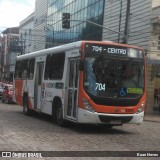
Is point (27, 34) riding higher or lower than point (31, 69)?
Answer: higher

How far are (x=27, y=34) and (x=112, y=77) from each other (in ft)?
215

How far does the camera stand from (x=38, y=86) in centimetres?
2009

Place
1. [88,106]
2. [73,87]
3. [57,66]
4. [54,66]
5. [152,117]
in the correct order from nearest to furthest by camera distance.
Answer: [88,106] < [73,87] < [57,66] < [54,66] < [152,117]

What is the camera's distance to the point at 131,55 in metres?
15.8

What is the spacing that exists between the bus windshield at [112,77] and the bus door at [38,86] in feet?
16.2

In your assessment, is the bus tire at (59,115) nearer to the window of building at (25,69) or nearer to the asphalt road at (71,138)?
the asphalt road at (71,138)

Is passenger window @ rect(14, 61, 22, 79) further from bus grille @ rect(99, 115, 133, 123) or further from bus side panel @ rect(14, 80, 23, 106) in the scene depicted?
bus grille @ rect(99, 115, 133, 123)

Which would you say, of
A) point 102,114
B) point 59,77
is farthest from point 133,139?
point 59,77

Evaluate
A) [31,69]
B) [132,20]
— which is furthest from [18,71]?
[132,20]

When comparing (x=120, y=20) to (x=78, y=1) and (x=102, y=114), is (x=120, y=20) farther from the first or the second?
(x=102, y=114)

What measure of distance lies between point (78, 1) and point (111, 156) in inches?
1731

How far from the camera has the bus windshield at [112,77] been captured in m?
15.0

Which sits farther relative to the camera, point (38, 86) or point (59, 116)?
point (38, 86)

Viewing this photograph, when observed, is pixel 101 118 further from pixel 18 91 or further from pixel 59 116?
pixel 18 91
